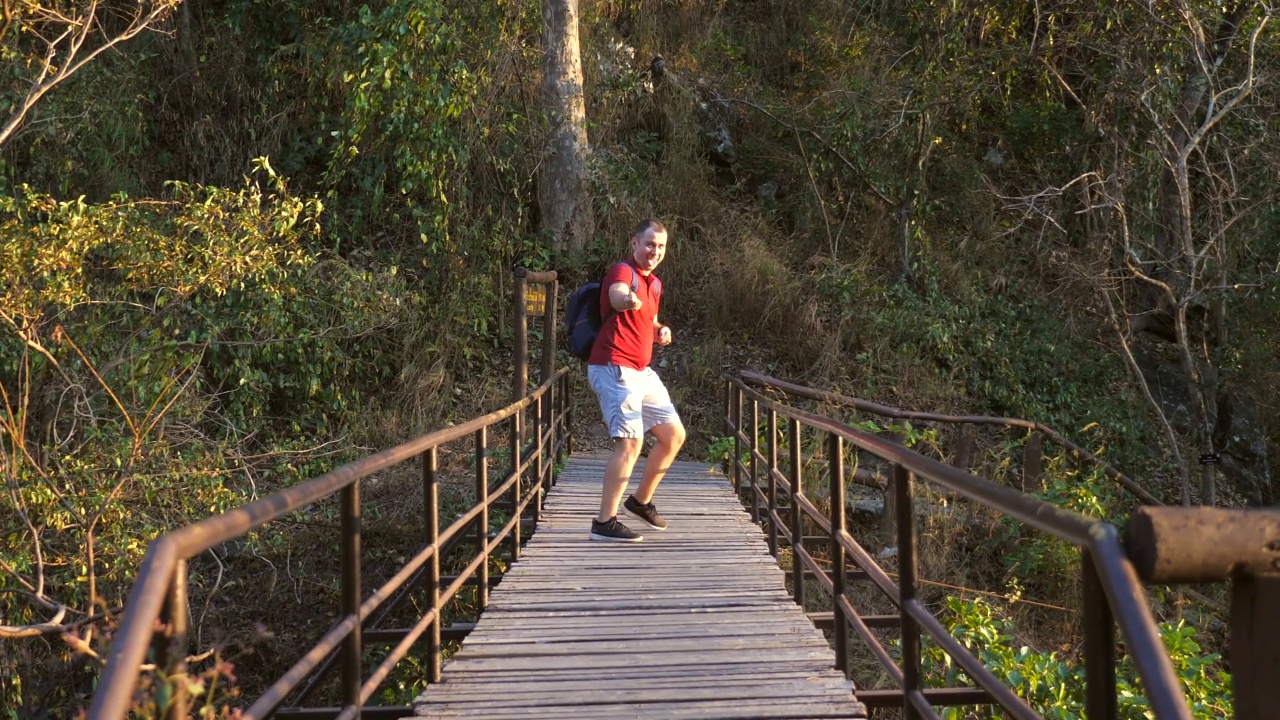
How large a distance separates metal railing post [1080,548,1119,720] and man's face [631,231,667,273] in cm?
435

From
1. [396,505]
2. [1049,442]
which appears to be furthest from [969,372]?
[396,505]

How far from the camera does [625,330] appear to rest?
6285 mm

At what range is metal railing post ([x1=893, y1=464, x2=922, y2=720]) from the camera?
318 cm

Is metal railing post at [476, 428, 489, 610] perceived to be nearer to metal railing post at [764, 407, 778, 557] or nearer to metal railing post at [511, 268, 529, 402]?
metal railing post at [764, 407, 778, 557]

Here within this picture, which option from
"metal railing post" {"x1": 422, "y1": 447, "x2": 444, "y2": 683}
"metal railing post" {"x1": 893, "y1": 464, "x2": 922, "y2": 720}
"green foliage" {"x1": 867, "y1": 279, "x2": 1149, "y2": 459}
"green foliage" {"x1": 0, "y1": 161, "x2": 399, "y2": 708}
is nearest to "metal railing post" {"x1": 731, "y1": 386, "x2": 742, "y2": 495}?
"green foliage" {"x1": 0, "y1": 161, "x2": 399, "y2": 708}

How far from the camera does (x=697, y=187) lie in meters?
15.9

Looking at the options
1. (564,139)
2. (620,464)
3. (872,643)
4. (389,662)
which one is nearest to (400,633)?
(389,662)

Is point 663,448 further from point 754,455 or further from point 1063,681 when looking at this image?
point 1063,681

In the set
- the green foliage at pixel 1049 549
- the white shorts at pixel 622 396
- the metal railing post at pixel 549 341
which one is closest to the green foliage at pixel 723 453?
the metal railing post at pixel 549 341

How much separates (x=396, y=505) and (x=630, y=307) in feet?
18.3

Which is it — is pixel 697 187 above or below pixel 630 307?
above

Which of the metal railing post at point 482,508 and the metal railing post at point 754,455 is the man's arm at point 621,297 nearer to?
the metal railing post at point 482,508

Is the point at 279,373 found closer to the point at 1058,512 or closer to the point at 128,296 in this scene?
the point at 128,296

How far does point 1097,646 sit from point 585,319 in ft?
15.3
